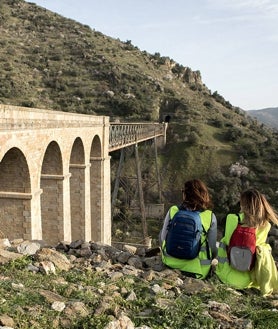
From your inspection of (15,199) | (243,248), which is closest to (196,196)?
(243,248)

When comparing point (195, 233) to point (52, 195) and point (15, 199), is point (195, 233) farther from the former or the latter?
point (52, 195)

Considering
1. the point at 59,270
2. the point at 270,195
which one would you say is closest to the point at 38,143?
the point at 59,270

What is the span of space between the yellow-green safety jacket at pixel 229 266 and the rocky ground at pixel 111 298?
0.12 meters

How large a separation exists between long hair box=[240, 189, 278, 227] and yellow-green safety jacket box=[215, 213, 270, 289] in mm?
135

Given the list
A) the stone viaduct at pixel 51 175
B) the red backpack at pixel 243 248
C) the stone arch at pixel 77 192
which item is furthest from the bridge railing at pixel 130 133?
the red backpack at pixel 243 248

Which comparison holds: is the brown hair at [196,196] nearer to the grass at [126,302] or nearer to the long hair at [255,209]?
the long hair at [255,209]

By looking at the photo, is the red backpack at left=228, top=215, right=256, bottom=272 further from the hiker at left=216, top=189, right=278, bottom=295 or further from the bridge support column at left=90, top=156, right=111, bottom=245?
the bridge support column at left=90, top=156, right=111, bottom=245

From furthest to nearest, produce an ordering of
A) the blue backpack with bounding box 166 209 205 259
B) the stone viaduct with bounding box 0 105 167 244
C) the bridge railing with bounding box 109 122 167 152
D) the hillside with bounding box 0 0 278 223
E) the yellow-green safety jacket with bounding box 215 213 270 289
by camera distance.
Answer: the hillside with bounding box 0 0 278 223 < the bridge railing with bounding box 109 122 167 152 < the stone viaduct with bounding box 0 105 167 244 < the blue backpack with bounding box 166 209 205 259 < the yellow-green safety jacket with bounding box 215 213 270 289

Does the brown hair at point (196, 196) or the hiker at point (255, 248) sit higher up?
the brown hair at point (196, 196)

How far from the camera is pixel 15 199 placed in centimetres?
1025

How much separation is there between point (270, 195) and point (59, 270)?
83.8ft

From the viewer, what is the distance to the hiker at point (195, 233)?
193 inches

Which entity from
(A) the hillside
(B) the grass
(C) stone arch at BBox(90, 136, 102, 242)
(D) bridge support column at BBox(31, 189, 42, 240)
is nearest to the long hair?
(B) the grass

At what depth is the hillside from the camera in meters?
31.1
